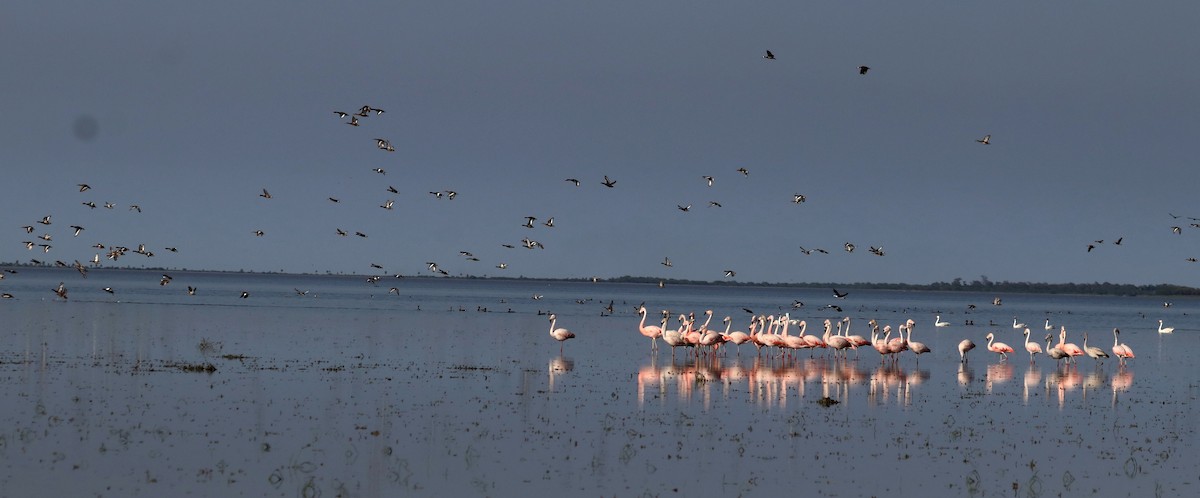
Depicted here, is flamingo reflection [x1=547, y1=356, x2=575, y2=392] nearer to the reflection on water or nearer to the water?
the water

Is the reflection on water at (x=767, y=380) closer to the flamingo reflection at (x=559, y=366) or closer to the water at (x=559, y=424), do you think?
the water at (x=559, y=424)

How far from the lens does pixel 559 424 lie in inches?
832

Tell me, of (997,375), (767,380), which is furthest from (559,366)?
(997,375)

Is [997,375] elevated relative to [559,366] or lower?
lower

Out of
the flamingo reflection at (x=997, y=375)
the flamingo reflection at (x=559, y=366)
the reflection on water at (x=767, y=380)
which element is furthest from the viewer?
the flamingo reflection at (x=997, y=375)

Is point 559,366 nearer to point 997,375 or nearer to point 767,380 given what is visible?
point 767,380

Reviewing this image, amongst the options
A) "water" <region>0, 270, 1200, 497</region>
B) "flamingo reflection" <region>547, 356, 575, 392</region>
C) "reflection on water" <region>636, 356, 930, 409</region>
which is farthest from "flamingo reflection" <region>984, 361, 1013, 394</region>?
"flamingo reflection" <region>547, 356, 575, 392</region>

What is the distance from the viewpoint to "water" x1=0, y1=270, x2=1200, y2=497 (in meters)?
16.5

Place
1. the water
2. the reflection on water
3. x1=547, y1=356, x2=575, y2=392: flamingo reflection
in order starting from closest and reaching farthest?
the water, the reflection on water, x1=547, y1=356, x2=575, y2=392: flamingo reflection

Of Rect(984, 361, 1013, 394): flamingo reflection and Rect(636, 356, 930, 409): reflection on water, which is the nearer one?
Rect(636, 356, 930, 409): reflection on water

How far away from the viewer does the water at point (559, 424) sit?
16.5 meters

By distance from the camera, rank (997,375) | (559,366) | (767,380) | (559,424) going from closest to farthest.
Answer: (559,424), (767,380), (559,366), (997,375)

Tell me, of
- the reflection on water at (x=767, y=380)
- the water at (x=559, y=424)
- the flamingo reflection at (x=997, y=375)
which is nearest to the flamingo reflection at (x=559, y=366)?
the water at (x=559, y=424)

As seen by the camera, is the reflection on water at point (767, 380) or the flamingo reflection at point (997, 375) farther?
the flamingo reflection at point (997, 375)
